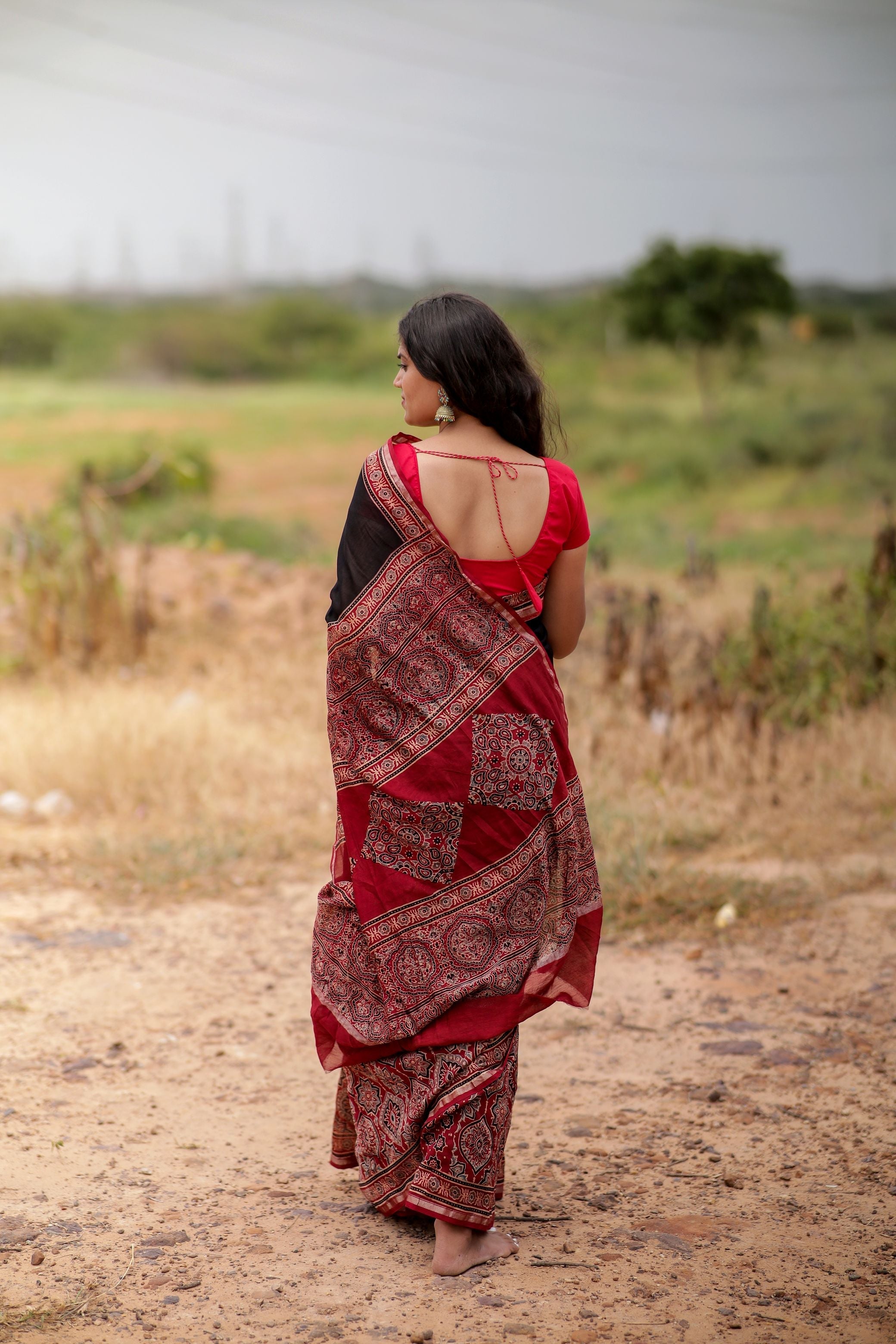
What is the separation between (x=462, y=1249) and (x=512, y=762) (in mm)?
803

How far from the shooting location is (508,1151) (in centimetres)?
253

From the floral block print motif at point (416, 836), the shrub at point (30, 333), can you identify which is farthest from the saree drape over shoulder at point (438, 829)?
the shrub at point (30, 333)

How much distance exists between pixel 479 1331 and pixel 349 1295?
0.22m

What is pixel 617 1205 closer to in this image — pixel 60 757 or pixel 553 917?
pixel 553 917

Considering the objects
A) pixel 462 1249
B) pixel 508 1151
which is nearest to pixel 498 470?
pixel 462 1249

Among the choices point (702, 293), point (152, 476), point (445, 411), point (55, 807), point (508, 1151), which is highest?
point (702, 293)

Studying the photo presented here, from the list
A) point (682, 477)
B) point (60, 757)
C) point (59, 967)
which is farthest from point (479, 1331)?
point (682, 477)

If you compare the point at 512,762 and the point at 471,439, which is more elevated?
the point at 471,439

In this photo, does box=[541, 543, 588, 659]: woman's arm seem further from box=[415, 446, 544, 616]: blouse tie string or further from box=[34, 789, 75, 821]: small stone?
box=[34, 789, 75, 821]: small stone

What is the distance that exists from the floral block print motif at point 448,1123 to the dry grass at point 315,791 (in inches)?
65.3

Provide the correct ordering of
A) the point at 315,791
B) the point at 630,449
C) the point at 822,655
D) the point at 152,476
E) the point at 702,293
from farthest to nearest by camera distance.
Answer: the point at 702,293
the point at 630,449
the point at 152,476
the point at 822,655
the point at 315,791

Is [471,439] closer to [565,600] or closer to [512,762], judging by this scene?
[565,600]

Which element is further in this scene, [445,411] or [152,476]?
[152,476]

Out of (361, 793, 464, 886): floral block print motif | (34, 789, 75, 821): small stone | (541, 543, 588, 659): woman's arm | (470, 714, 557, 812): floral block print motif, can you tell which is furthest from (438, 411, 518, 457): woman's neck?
(34, 789, 75, 821): small stone
